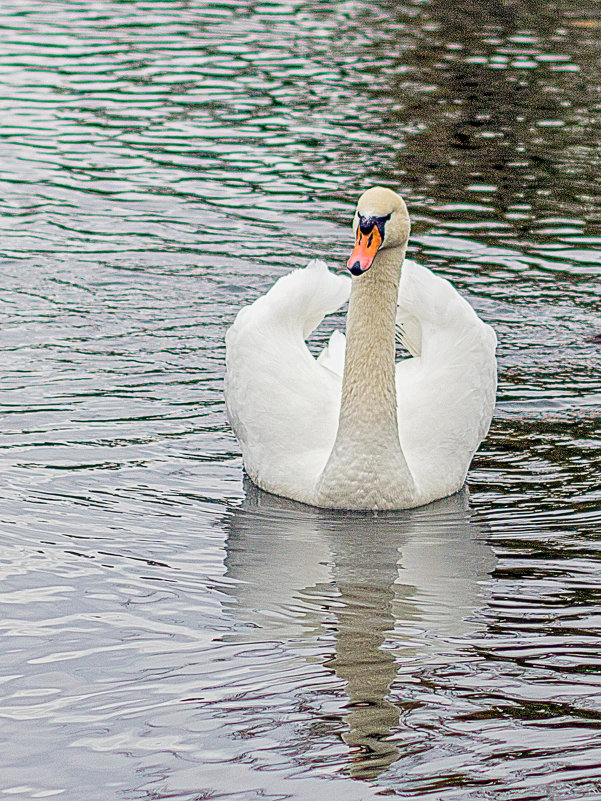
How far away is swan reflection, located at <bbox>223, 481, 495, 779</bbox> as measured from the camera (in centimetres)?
553

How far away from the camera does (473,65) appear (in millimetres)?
18984

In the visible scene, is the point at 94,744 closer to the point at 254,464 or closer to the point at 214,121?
the point at 254,464

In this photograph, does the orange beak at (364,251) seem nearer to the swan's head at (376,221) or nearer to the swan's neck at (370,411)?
the swan's head at (376,221)

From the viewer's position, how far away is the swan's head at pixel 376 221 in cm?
688

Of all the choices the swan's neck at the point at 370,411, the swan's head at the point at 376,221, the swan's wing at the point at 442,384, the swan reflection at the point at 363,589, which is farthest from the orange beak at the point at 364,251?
the swan reflection at the point at 363,589

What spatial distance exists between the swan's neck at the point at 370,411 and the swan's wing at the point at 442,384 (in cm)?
27

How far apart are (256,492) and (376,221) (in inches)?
63.2

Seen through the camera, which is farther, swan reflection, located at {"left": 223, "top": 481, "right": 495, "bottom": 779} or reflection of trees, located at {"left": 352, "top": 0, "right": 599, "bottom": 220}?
reflection of trees, located at {"left": 352, "top": 0, "right": 599, "bottom": 220}

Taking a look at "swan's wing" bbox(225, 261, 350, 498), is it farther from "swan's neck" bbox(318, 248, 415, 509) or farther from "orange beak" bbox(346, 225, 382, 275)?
"orange beak" bbox(346, 225, 382, 275)

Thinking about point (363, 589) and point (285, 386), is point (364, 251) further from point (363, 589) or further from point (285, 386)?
point (363, 589)

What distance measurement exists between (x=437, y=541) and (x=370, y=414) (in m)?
0.69

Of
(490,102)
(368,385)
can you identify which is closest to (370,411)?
(368,385)

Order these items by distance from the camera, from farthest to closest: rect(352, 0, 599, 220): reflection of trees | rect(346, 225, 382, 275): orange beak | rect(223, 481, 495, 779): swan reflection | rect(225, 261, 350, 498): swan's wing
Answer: rect(352, 0, 599, 220): reflection of trees, rect(225, 261, 350, 498): swan's wing, rect(346, 225, 382, 275): orange beak, rect(223, 481, 495, 779): swan reflection


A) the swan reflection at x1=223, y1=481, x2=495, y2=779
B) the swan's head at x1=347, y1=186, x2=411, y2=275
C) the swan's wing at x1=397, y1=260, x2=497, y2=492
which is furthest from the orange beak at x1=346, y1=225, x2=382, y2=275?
the swan reflection at x1=223, y1=481, x2=495, y2=779
